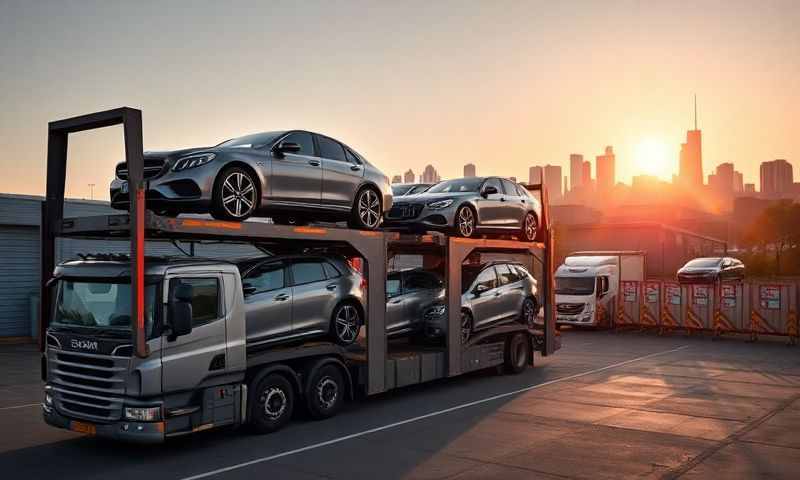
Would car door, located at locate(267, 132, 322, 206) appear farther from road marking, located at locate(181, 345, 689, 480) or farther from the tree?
the tree

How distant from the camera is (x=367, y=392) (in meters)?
11.3

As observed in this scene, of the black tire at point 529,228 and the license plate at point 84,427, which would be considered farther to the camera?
the black tire at point 529,228

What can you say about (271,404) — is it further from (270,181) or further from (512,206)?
(512,206)

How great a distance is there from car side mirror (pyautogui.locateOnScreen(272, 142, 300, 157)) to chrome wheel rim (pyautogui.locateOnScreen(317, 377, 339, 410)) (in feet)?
10.3

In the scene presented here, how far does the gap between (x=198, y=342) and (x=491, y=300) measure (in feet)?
23.3

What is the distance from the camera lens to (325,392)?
35.4ft

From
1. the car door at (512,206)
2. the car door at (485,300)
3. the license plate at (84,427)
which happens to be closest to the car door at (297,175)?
the license plate at (84,427)

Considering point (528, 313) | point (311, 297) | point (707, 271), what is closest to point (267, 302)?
point (311, 297)

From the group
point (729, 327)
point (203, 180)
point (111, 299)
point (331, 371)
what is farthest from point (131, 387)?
point (729, 327)

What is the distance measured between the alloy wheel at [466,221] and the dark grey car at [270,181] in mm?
1904

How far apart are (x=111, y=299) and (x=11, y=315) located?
1602 centimetres

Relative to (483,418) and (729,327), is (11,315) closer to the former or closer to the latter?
(483,418)

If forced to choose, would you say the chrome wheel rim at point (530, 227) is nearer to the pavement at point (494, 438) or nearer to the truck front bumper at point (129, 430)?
the pavement at point (494, 438)

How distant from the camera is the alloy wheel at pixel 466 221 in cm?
1377
